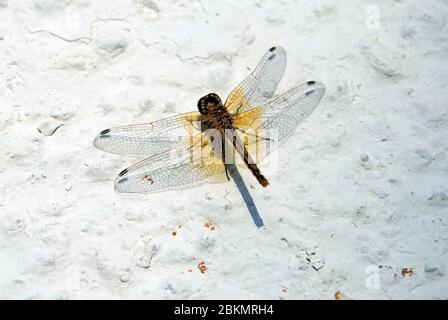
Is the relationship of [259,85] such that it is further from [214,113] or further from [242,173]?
[242,173]

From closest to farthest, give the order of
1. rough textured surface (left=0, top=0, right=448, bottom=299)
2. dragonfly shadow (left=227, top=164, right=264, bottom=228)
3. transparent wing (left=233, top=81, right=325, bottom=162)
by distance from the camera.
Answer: rough textured surface (left=0, top=0, right=448, bottom=299)
dragonfly shadow (left=227, top=164, right=264, bottom=228)
transparent wing (left=233, top=81, right=325, bottom=162)

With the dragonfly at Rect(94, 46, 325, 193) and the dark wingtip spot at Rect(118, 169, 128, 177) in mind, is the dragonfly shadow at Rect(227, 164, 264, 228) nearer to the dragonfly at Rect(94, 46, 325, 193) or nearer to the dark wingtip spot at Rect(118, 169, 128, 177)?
the dragonfly at Rect(94, 46, 325, 193)

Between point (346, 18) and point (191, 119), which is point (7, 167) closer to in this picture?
point (191, 119)

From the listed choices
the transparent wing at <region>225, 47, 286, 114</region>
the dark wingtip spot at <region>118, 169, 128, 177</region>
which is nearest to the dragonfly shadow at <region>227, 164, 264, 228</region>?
the transparent wing at <region>225, 47, 286, 114</region>

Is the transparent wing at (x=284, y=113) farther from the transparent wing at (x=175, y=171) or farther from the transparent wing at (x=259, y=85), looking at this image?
the transparent wing at (x=175, y=171)

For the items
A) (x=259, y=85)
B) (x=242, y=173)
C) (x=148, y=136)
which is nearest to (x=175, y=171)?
(x=148, y=136)
